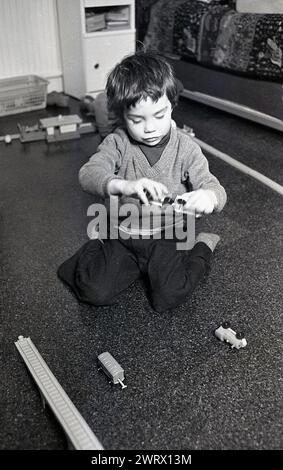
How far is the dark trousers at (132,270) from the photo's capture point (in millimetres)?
897

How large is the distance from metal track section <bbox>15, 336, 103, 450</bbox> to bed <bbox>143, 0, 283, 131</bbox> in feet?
4.53

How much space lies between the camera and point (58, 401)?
66 centimetres

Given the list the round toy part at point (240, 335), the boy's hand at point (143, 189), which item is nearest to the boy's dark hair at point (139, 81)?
the boy's hand at point (143, 189)

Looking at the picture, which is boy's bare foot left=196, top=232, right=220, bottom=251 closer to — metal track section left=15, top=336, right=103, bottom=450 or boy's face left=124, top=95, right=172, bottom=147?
boy's face left=124, top=95, right=172, bottom=147

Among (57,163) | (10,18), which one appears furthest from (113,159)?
(10,18)

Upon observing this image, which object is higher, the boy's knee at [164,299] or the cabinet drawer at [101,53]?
the cabinet drawer at [101,53]

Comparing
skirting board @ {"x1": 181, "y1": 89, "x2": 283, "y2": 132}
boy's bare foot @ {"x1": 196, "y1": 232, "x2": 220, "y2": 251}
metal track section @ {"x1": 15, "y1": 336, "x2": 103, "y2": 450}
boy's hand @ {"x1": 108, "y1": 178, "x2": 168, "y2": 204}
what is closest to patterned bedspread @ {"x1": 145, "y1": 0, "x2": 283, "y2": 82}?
skirting board @ {"x1": 181, "y1": 89, "x2": 283, "y2": 132}

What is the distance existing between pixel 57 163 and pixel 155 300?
86 centimetres

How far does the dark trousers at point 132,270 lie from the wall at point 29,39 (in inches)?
58.2

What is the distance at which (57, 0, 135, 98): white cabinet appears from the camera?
198 cm

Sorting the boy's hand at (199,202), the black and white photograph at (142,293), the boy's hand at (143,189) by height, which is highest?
the boy's hand at (143,189)

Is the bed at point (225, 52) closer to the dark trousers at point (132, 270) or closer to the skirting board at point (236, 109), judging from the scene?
the skirting board at point (236, 109)

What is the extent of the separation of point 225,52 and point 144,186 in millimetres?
1344
